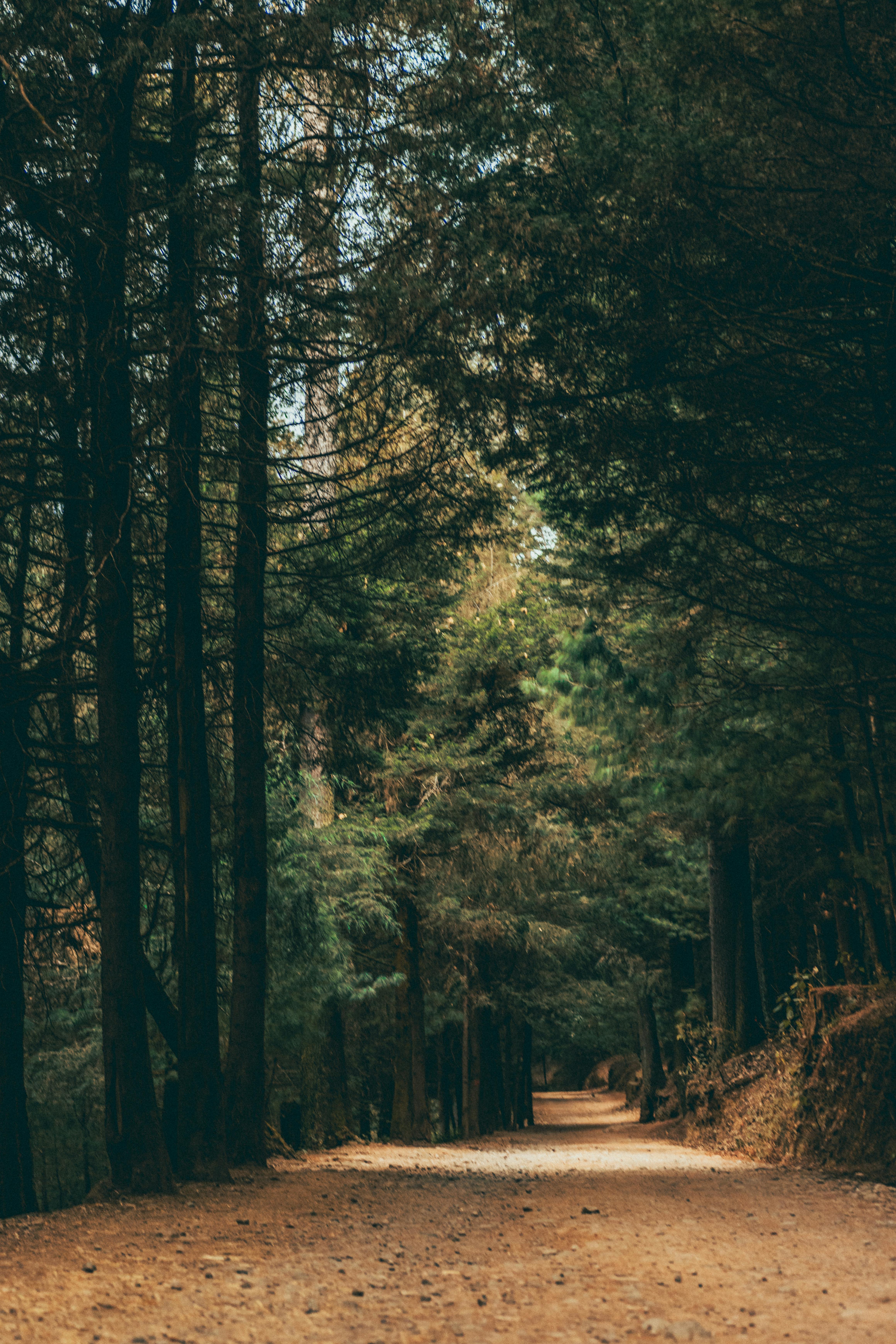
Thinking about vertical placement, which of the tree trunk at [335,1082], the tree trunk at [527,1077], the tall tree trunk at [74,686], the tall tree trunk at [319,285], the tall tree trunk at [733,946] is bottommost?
the tree trunk at [527,1077]

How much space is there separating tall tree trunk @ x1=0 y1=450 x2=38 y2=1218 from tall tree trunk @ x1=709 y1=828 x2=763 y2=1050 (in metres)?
11.5

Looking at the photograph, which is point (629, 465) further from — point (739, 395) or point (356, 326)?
point (356, 326)

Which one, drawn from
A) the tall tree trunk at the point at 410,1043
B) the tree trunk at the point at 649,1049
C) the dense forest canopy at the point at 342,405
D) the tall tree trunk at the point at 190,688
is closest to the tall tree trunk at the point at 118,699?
the dense forest canopy at the point at 342,405

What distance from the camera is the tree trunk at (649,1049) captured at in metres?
32.2

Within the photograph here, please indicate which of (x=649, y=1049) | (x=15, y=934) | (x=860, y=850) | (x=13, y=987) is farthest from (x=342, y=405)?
(x=649, y=1049)

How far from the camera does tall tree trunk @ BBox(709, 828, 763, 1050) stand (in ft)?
60.8

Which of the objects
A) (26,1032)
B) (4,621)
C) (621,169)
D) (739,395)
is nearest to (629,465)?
(739,395)

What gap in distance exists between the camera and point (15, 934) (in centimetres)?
991

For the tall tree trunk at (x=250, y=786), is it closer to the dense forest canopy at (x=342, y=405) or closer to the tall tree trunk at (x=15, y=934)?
the dense forest canopy at (x=342, y=405)

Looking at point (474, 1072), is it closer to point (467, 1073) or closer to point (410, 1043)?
point (467, 1073)

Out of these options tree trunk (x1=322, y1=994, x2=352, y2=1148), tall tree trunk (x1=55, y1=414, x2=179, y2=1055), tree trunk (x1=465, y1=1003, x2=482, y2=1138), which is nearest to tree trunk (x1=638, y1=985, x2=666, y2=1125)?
tree trunk (x1=465, y1=1003, x2=482, y2=1138)

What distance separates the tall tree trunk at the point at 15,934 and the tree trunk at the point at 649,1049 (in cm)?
2268

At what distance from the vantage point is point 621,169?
7855mm

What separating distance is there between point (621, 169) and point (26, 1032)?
1585 centimetres
